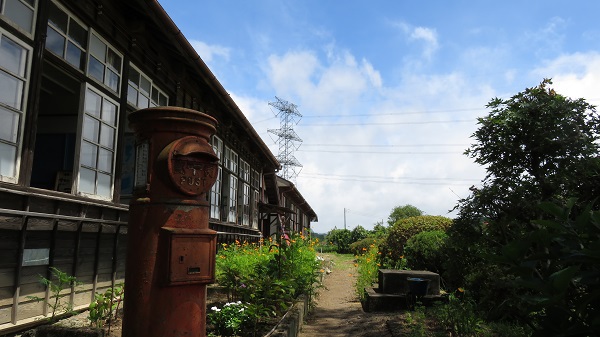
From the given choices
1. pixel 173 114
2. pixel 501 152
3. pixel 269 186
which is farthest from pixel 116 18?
pixel 269 186

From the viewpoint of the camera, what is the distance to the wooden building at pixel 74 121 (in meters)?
4.17

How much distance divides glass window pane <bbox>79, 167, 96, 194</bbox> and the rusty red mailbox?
2.42m

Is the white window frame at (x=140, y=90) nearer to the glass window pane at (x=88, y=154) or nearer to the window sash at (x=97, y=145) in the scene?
the window sash at (x=97, y=145)

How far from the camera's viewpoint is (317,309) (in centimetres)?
805

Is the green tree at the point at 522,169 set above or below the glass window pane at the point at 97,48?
below

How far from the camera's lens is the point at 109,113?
19.6 ft

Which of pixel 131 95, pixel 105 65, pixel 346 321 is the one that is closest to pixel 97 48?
pixel 105 65

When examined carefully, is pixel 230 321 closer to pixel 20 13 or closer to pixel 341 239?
pixel 20 13

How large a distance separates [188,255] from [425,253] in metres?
7.69

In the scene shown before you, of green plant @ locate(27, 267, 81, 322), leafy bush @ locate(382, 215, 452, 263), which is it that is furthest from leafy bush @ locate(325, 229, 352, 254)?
green plant @ locate(27, 267, 81, 322)

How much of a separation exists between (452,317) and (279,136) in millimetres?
46931

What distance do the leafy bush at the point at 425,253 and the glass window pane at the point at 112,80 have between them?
719cm

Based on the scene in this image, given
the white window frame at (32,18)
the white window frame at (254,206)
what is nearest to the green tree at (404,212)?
the white window frame at (254,206)

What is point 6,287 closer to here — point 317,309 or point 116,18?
point 116,18
